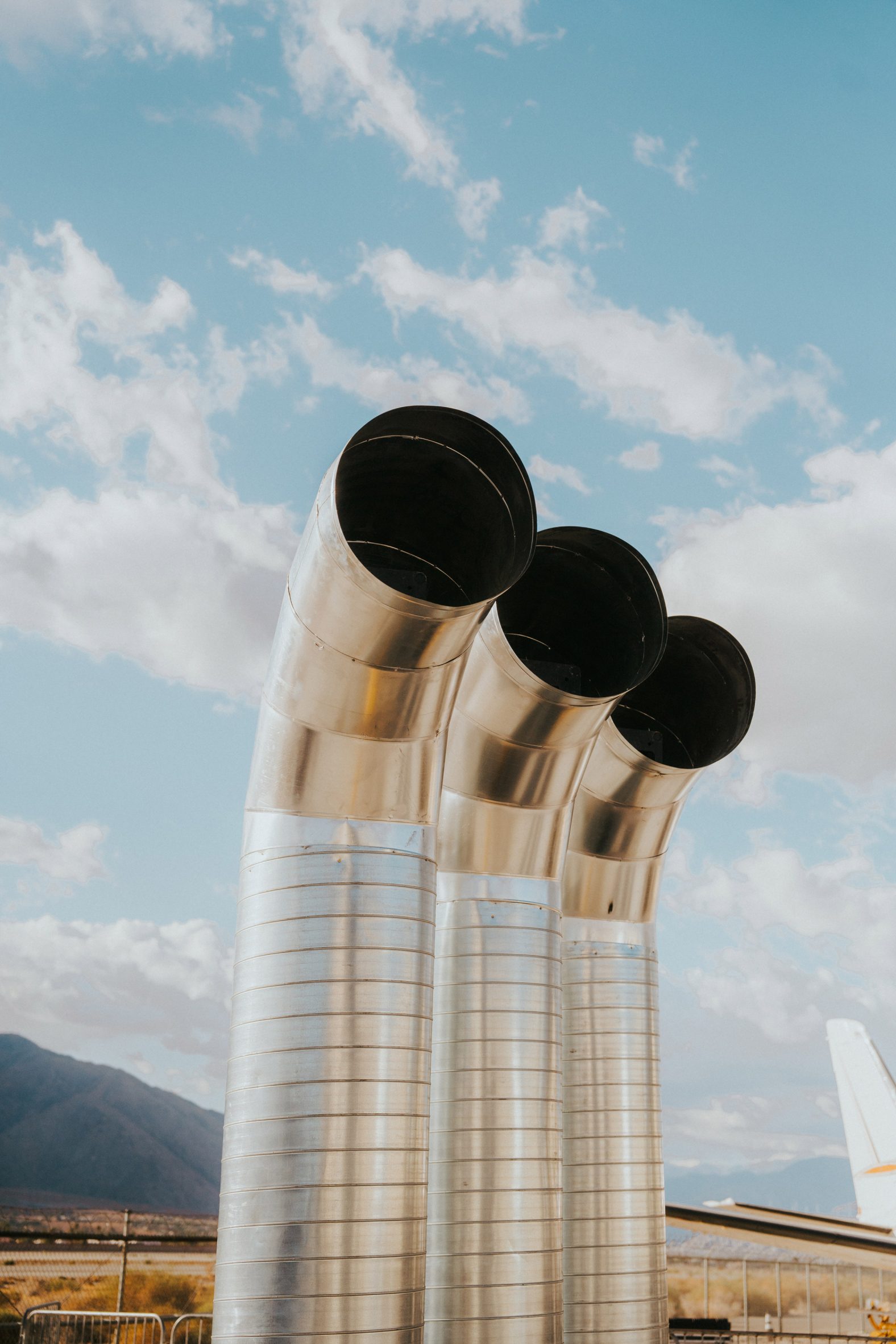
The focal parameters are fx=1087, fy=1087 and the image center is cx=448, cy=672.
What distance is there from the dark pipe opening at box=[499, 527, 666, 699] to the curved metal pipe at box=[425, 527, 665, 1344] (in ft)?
0.16

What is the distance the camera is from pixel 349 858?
7.55 m

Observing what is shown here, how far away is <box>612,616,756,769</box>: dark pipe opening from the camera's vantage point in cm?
1126

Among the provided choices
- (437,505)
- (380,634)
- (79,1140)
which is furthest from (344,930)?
(79,1140)

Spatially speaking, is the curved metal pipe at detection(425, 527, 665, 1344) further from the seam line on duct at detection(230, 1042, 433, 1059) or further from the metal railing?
the metal railing

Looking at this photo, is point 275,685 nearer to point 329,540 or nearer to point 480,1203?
point 329,540

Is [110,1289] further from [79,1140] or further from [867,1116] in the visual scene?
[79,1140]

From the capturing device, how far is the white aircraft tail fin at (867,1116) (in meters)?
21.6

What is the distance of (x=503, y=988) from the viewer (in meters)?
8.84

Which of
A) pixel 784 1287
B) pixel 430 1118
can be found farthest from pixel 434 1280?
pixel 784 1287

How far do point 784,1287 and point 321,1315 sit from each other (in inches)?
2112

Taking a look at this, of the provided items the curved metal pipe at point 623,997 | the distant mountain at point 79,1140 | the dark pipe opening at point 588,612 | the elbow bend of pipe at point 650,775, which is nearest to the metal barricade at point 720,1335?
the curved metal pipe at point 623,997

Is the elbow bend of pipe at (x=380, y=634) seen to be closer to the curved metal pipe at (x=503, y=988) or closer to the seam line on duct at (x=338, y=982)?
the curved metal pipe at (x=503, y=988)

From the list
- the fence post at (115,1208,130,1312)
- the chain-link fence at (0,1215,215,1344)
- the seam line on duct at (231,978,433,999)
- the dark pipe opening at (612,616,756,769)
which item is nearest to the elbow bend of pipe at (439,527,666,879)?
the dark pipe opening at (612,616,756,769)

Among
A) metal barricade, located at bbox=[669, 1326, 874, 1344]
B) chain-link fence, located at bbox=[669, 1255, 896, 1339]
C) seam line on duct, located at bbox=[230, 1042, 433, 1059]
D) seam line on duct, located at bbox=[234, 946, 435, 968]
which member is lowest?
chain-link fence, located at bbox=[669, 1255, 896, 1339]
